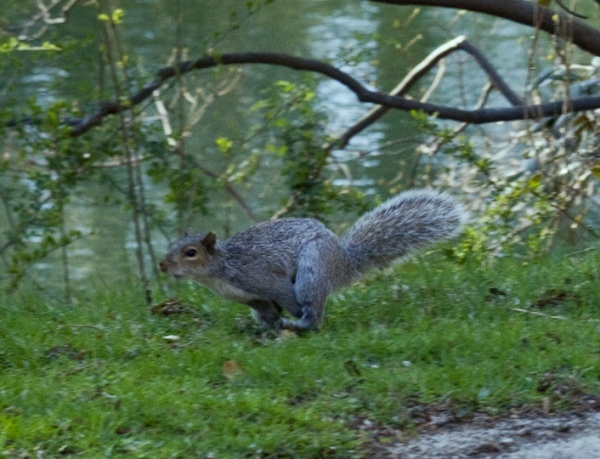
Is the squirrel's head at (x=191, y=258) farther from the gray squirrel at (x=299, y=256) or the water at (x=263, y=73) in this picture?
the water at (x=263, y=73)

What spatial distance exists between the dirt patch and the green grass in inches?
3.8

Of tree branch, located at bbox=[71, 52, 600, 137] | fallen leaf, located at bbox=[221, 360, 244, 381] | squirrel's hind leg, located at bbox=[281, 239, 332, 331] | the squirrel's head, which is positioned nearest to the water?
tree branch, located at bbox=[71, 52, 600, 137]

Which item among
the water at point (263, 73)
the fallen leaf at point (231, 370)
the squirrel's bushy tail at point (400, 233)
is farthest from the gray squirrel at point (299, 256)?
the water at point (263, 73)

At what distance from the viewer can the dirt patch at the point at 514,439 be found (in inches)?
143

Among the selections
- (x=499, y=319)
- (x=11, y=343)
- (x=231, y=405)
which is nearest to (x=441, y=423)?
(x=231, y=405)

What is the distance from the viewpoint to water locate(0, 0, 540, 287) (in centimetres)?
970

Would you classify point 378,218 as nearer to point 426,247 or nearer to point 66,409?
point 426,247

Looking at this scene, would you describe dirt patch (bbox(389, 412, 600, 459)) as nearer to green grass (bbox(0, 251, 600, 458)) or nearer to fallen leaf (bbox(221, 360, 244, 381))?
green grass (bbox(0, 251, 600, 458))

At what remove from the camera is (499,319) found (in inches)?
191

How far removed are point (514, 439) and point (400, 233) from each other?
65.7 inches

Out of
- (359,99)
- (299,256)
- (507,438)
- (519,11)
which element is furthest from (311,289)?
(359,99)

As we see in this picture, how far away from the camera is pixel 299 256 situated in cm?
498

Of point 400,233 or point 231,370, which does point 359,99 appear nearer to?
point 400,233

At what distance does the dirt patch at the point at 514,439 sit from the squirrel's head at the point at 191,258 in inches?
61.9
